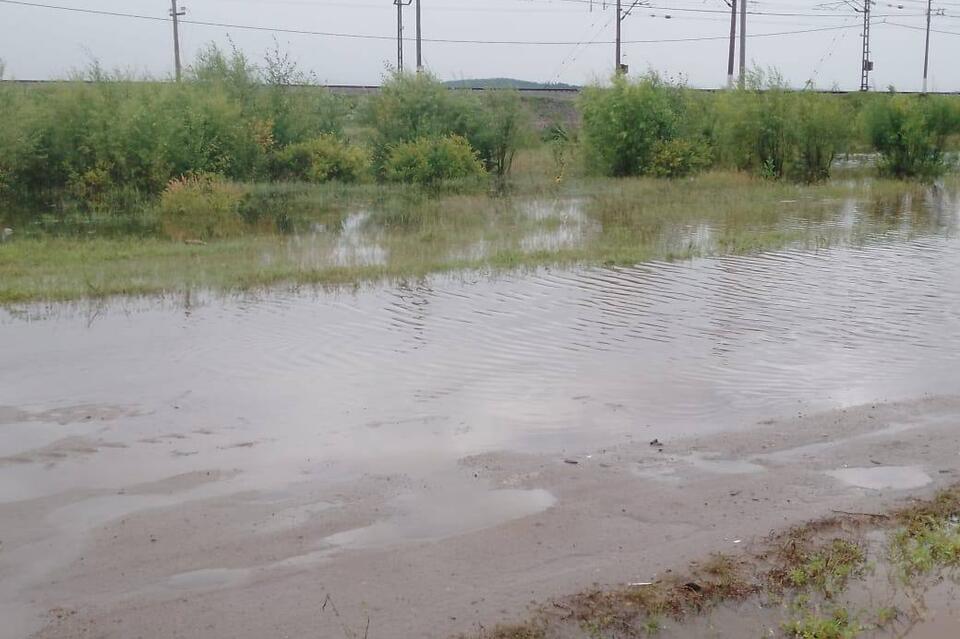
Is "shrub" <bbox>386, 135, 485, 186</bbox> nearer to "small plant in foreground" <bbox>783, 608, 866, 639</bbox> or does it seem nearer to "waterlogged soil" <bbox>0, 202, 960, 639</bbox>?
"waterlogged soil" <bbox>0, 202, 960, 639</bbox>

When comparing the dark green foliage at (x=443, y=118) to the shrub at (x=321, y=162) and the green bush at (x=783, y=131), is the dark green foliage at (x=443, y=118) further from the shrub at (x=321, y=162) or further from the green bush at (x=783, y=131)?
the green bush at (x=783, y=131)

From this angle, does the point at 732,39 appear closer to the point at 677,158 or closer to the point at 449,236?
the point at 677,158

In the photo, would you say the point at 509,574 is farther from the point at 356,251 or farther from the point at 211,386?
the point at 356,251

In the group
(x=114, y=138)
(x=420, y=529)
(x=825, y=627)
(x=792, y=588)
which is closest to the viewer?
(x=825, y=627)

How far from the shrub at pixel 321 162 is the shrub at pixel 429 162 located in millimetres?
2088

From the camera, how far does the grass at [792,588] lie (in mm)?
4844

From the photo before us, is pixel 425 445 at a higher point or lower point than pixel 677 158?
lower

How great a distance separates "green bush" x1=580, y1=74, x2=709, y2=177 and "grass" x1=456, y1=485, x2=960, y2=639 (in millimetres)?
31037

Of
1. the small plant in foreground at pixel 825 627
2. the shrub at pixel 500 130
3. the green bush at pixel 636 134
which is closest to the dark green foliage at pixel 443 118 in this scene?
the shrub at pixel 500 130

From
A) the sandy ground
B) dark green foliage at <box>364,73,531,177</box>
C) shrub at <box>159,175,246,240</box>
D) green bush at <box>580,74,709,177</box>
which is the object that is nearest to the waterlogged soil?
the sandy ground

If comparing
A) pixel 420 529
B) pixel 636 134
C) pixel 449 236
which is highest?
pixel 636 134

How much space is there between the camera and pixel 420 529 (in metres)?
6.27

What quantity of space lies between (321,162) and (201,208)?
10.7 meters

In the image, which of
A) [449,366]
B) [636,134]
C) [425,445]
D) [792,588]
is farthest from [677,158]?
[792,588]
